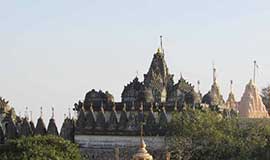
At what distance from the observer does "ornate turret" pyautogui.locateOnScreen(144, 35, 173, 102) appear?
49438 mm

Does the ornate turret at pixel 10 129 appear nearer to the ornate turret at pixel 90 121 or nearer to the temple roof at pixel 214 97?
the ornate turret at pixel 90 121

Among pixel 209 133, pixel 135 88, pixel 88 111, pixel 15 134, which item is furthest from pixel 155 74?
pixel 209 133

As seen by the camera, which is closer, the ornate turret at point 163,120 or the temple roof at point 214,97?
the ornate turret at point 163,120

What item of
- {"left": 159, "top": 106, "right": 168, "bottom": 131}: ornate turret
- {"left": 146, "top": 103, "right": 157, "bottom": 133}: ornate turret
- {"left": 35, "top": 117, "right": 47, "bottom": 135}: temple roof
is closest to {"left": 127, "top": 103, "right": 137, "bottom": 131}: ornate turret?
{"left": 146, "top": 103, "right": 157, "bottom": 133}: ornate turret

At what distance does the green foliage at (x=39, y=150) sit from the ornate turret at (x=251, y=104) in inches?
769

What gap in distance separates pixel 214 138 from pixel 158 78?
14.0 m

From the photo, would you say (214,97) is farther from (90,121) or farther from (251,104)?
(90,121)

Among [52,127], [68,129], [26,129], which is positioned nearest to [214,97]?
[68,129]

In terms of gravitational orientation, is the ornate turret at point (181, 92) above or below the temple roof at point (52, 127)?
above

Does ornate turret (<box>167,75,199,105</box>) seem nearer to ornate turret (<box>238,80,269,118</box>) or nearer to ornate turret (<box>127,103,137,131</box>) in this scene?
ornate turret (<box>127,103,137,131</box>)

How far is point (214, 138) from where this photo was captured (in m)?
37.1

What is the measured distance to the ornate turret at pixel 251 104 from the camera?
53.1 meters

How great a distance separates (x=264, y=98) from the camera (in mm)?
65312

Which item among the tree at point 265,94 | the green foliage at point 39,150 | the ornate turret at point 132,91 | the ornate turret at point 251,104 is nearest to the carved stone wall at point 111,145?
the ornate turret at point 132,91
